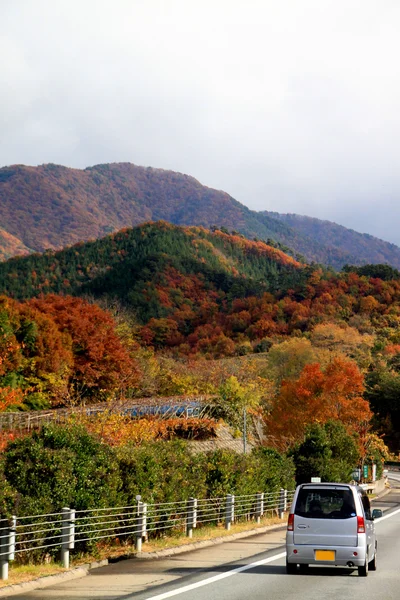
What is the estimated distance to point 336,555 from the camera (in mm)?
14906

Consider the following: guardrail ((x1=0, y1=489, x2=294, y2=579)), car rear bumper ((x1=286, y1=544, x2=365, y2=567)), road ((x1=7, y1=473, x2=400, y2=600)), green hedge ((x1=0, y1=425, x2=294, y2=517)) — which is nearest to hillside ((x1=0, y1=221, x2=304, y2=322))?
guardrail ((x1=0, y1=489, x2=294, y2=579))

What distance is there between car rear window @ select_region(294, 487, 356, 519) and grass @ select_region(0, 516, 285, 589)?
4444 mm

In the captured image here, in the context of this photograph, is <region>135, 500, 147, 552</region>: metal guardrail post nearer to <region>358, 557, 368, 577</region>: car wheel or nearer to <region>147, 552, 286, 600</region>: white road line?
<region>147, 552, 286, 600</region>: white road line

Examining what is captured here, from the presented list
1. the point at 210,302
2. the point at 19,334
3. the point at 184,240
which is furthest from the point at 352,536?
the point at 184,240

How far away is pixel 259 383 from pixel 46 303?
2547 cm

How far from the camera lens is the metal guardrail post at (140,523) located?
59.7ft

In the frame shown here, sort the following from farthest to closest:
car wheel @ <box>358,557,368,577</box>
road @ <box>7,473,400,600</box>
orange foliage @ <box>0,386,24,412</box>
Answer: orange foliage @ <box>0,386,24,412</box> < car wheel @ <box>358,557,368,577</box> < road @ <box>7,473,400,600</box>

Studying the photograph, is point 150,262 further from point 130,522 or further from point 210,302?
point 130,522

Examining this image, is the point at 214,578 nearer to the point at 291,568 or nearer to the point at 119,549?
the point at 291,568

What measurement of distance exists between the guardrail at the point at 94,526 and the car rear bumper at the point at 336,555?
3.94m

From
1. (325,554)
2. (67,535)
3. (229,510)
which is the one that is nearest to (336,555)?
(325,554)

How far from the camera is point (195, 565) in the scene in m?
16.6

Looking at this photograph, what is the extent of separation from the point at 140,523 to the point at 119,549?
2.49 ft

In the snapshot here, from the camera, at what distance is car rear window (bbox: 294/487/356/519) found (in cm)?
1505
